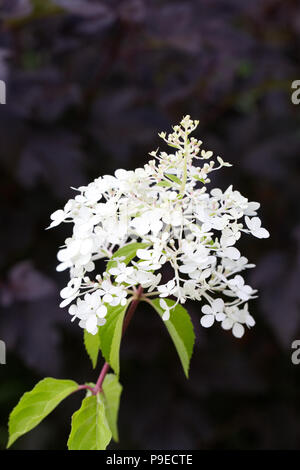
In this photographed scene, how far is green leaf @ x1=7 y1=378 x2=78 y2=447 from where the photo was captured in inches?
25.9

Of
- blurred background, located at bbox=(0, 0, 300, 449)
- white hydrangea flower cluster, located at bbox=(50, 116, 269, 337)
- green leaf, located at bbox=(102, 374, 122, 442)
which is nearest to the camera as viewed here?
white hydrangea flower cluster, located at bbox=(50, 116, 269, 337)

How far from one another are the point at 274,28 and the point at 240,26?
0.66ft

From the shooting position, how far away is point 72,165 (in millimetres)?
1425

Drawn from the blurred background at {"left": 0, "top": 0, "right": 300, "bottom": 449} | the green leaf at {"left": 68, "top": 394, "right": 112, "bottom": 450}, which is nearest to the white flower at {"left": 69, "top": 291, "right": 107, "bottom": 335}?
the green leaf at {"left": 68, "top": 394, "right": 112, "bottom": 450}

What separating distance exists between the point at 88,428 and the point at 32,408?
0.08m

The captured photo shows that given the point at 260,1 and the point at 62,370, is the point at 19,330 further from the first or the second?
the point at 260,1

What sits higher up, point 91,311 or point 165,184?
point 165,184

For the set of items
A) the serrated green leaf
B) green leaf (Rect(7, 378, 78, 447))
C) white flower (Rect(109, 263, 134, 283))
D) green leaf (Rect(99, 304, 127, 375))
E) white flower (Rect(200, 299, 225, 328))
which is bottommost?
green leaf (Rect(7, 378, 78, 447))

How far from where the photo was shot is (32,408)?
0.67 metres

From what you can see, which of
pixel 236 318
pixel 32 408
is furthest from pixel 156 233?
pixel 32 408

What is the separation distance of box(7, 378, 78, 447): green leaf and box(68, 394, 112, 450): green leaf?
0.12 ft

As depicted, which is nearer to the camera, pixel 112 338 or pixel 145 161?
pixel 112 338

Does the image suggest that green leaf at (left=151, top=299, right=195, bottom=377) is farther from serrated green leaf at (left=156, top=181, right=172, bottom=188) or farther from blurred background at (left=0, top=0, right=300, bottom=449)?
blurred background at (left=0, top=0, right=300, bottom=449)

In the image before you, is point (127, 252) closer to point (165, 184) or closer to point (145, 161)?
point (165, 184)
